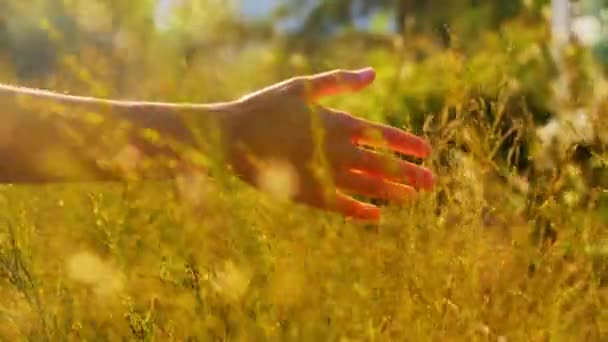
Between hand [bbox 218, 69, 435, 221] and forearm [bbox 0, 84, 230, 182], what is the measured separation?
0.05m

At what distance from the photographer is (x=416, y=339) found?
50.3 inches

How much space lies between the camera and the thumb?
4.69 ft

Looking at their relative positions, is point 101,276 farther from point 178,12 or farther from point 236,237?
point 178,12

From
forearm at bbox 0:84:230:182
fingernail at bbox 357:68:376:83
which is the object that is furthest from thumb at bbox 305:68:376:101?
forearm at bbox 0:84:230:182

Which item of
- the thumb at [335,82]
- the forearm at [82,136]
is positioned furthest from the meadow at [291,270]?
the thumb at [335,82]

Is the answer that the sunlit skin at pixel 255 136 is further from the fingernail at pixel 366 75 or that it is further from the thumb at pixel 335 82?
the fingernail at pixel 366 75

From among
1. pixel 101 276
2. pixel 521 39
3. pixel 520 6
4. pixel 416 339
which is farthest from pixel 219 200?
pixel 520 6

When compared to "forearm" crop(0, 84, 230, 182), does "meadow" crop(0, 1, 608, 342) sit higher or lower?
lower

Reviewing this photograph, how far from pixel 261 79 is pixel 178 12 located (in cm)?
67

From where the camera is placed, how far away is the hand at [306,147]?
1374 millimetres

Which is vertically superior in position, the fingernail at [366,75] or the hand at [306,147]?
the fingernail at [366,75]

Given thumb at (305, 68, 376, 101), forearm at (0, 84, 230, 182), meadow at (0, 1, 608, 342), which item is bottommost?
meadow at (0, 1, 608, 342)

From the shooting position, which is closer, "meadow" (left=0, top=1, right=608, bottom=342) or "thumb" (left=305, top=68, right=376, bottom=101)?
"meadow" (left=0, top=1, right=608, bottom=342)

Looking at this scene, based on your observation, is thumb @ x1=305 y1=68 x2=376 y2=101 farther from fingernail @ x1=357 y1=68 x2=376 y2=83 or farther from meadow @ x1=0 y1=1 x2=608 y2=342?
meadow @ x1=0 y1=1 x2=608 y2=342
